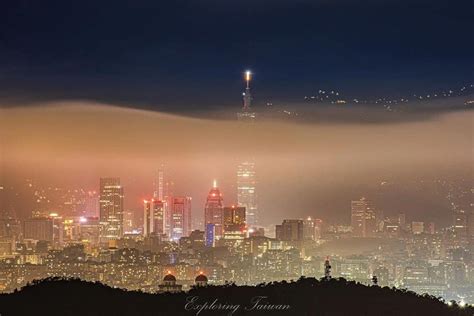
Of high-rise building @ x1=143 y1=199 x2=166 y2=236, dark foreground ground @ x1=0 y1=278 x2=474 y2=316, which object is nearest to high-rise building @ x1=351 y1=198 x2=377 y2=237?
high-rise building @ x1=143 y1=199 x2=166 y2=236

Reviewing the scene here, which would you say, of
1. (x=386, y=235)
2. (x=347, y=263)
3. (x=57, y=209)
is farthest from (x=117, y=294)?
(x=57, y=209)

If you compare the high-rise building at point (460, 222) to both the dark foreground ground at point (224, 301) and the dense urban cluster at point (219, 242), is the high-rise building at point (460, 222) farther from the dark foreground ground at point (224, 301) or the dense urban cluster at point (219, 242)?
the dark foreground ground at point (224, 301)

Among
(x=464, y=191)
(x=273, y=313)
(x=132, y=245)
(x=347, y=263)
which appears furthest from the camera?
(x=132, y=245)

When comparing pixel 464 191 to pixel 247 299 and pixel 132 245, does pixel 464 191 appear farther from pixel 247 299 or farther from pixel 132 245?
pixel 247 299

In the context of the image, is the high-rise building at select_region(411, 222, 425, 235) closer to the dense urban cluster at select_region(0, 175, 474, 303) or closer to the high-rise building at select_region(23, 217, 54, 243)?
the dense urban cluster at select_region(0, 175, 474, 303)

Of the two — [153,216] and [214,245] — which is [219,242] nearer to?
[214,245]
